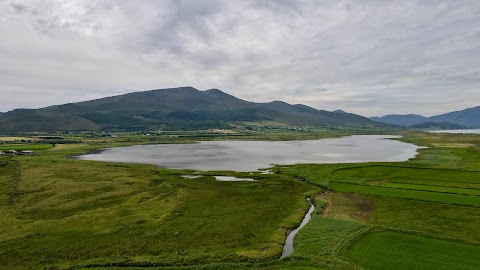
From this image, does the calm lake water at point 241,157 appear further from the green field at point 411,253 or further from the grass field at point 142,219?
the green field at point 411,253

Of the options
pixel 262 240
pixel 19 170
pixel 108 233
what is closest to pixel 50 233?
pixel 108 233

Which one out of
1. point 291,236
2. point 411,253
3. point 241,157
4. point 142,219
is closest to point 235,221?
point 291,236

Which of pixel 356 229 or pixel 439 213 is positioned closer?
pixel 356 229

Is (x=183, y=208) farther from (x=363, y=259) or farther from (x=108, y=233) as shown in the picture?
(x=363, y=259)

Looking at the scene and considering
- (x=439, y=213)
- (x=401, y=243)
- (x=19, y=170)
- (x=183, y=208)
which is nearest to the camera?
(x=401, y=243)

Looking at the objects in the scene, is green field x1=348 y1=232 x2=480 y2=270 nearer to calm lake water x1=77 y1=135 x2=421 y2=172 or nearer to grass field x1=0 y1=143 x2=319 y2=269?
grass field x1=0 y1=143 x2=319 y2=269

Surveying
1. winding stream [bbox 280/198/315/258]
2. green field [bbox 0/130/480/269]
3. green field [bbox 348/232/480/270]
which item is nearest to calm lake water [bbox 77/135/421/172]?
green field [bbox 0/130/480/269]

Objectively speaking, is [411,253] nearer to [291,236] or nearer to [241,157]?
[291,236]
